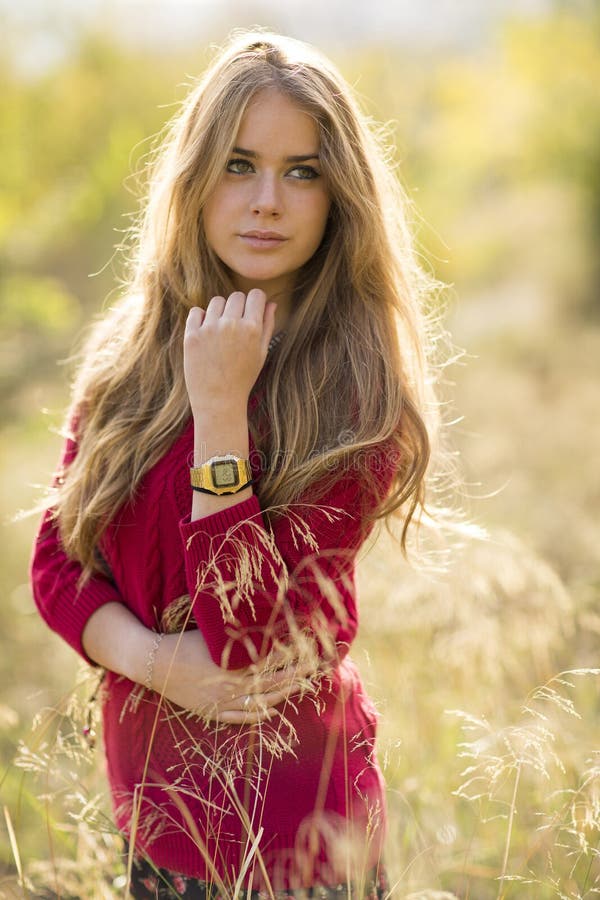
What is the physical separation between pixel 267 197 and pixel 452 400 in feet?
2.36

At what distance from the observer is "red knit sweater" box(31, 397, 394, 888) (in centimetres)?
167

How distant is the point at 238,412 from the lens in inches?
69.8

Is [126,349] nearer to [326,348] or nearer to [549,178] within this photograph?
[326,348]

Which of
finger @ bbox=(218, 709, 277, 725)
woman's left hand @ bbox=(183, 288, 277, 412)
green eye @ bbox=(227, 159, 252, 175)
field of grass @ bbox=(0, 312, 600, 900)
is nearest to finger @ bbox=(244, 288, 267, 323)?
woman's left hand @ bbox=(183, 288, 277, 412)

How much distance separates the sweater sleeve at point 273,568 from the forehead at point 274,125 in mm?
699

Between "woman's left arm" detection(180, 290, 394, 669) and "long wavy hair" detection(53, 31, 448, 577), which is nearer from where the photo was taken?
"woman's left arm" detection(180, 290, 394, 669)

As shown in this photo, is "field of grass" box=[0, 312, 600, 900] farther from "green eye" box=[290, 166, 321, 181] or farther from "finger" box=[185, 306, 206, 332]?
"green eye" box=[290, 166, 321, 181]

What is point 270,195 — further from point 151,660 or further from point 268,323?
point 151,660

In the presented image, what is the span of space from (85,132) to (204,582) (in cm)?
1169

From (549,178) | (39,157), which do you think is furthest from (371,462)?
(549,178)

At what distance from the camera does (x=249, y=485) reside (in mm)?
1729

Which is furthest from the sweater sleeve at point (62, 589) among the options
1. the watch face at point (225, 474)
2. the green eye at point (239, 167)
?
the green eye at point (239, 167)

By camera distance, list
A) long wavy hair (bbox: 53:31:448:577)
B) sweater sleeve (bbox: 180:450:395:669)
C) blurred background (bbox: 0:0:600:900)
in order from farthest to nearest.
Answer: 1. blurred background (bbox: 0:0:600:900)
2. long wavy hair (bbox: 53:31:448:577)
3. sweater sleeve (bbox: 180:450:395:669)

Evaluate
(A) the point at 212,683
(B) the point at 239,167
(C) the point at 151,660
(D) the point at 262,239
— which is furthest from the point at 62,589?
(B) the point at 239,167
